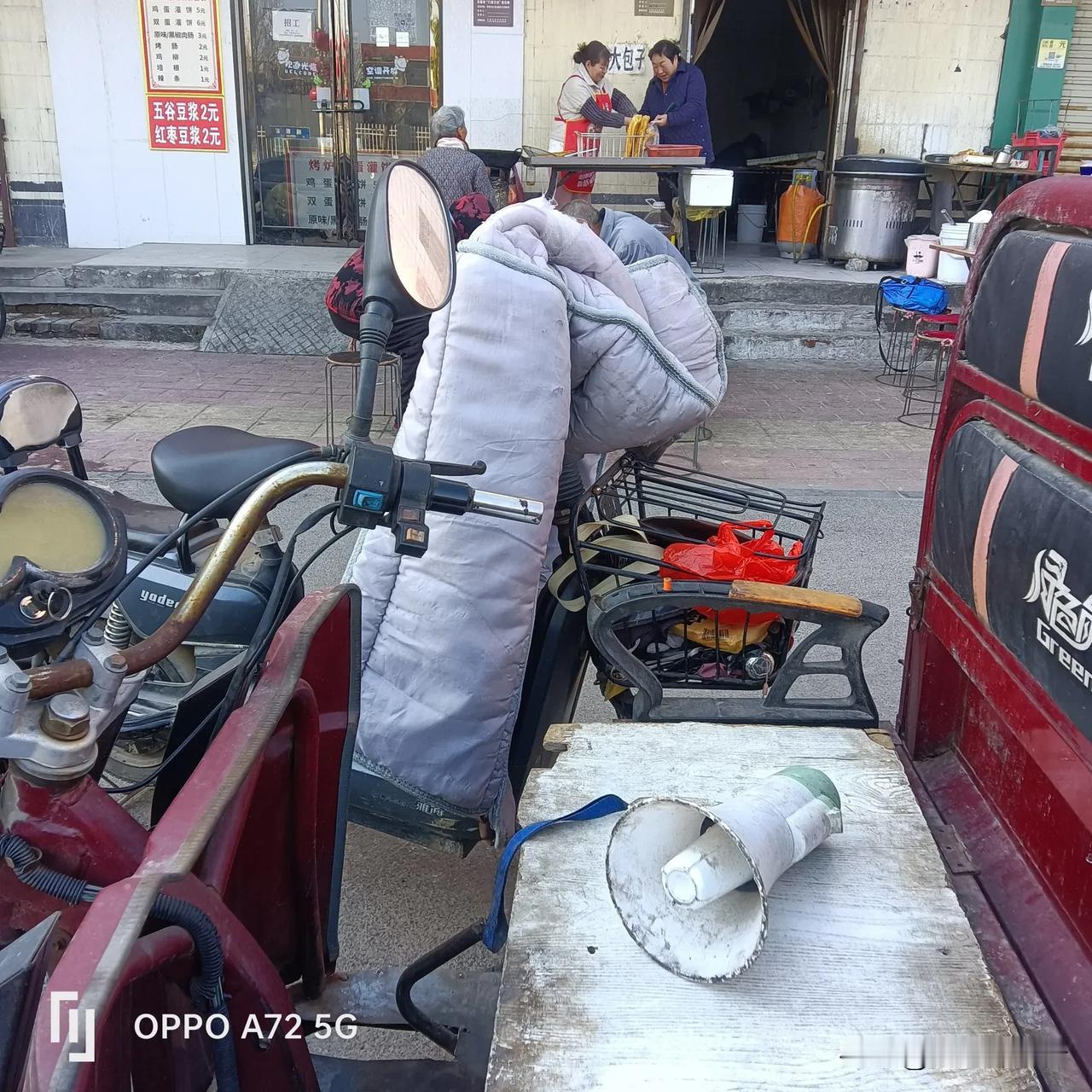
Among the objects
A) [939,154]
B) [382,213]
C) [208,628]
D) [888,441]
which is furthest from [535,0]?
[382,213]

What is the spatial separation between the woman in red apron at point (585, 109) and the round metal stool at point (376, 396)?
2631 millimetres

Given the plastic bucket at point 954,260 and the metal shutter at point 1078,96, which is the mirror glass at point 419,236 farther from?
the metal shutter at point 1078,96

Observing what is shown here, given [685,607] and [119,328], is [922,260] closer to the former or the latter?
[119,328]

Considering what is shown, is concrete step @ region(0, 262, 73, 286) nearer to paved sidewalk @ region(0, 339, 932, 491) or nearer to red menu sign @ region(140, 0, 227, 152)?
paved sidewalk @ region(0, 339, 932, 491)

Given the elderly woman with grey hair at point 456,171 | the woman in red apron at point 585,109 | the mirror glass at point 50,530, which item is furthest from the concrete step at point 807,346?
the mirror glass at point 50,530

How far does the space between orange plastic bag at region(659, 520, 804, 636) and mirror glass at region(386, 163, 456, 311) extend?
1.10 meters

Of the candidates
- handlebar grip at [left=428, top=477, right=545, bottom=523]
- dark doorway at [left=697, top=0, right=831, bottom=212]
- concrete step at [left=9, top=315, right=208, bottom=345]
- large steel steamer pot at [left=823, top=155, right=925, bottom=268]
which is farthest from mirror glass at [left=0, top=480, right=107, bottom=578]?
dark doorway at [left=697, top=0, right=831, bottom=212]

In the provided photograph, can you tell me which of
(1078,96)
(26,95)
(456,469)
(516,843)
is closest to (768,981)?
(516,843)

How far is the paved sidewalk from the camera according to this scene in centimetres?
607

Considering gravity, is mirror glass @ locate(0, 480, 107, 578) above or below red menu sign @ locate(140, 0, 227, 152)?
below

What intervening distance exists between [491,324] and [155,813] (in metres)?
1.18

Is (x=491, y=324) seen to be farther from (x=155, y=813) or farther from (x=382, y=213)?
(x=155, y=813)

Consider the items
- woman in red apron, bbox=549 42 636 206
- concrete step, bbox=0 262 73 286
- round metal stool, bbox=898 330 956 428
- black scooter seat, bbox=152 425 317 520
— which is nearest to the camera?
black scooter seat, bbox=152 425 317 520

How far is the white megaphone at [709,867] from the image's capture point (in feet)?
4.66
